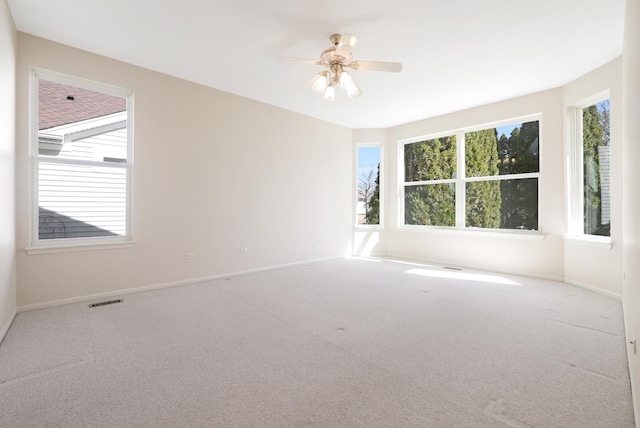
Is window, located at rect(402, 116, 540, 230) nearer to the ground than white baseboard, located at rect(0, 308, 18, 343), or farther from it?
farther from it

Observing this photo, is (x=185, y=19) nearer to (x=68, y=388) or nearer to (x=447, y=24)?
(x=447, y=24)

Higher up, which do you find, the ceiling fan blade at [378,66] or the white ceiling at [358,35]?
the white ceiling at [358,35]

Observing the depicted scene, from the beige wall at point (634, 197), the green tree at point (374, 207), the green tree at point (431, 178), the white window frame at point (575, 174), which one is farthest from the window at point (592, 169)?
the green tree at point (374, 207)

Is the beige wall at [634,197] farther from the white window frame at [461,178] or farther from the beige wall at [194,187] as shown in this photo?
the beige wall at [194,187]

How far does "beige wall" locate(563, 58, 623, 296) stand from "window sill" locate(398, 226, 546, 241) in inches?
23.1

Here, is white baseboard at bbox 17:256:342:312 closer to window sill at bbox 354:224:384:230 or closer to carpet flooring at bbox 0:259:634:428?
carpet flooring at bbox 0:259:634:428

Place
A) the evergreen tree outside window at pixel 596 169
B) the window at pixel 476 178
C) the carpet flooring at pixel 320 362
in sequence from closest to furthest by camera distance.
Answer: the carpet flooring at pixel 320 362, the evergreen tree outside window at pixel 596 169, the window at pixel 476 178

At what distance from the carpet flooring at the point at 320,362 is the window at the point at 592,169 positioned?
41.0 inches

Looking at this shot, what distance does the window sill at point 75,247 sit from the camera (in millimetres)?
3189

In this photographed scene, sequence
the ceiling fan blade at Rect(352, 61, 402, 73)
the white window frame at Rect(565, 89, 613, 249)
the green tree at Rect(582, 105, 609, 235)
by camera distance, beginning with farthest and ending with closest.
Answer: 1. the white window frame at Rect(565, 89, 613, 249)
2. the green tree at Rect(582, 105, 609, 235)
3. the ceiling fan blade at Rect(352, 61, 402, 73)

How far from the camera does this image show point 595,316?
3018 mm

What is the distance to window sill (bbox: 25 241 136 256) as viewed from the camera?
3.19 metres

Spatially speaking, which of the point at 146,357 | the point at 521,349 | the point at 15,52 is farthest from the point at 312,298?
the point at 15,52

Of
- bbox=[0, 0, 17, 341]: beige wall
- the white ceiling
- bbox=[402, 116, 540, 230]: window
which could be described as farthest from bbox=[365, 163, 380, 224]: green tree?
bbox=[0, 0, 17, 341]: beige wall
